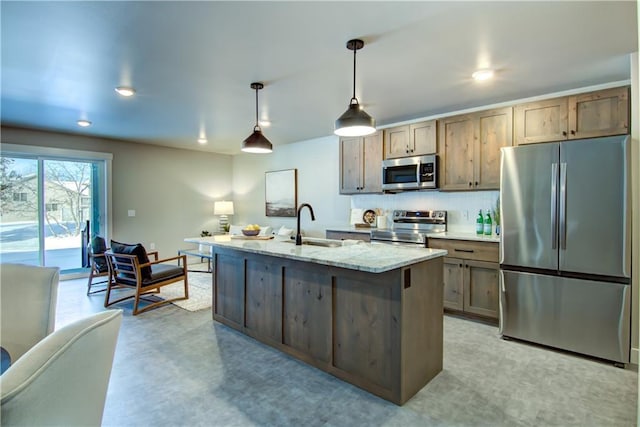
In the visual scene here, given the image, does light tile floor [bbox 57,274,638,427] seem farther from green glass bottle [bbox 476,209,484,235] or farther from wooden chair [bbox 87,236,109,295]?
wooden chair [bbox 87,236,109,295]

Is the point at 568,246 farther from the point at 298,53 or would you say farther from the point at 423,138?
the point at 298,53

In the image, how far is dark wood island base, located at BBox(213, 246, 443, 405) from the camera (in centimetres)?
215

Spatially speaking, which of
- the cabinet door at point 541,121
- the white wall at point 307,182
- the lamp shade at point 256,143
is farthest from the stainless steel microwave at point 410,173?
the lamp shade at point 256,143

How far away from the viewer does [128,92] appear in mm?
3375

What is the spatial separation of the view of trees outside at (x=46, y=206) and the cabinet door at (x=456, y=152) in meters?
5.86

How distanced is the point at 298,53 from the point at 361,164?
2.51 metres

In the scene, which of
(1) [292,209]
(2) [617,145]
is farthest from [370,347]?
(1) [292,209]

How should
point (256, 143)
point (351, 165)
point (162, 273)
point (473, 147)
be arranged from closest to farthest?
point (256, 143) < point (473, 147) < point (162, 273) < point (351, 165)

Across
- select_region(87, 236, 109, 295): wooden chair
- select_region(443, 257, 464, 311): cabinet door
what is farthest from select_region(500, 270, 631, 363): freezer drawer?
select_region(87, 236, 109, 295): wooden chair

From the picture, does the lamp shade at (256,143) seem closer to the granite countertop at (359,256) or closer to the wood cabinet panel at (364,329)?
the granite countertop at (359,256)

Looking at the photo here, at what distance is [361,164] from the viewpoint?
4906 mm

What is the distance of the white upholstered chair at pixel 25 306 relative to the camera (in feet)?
5.07

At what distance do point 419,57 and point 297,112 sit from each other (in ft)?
6.32

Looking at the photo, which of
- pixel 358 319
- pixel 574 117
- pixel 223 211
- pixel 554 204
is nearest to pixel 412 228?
pixel 554 204
